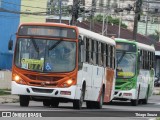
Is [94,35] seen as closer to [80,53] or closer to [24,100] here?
[80,53]

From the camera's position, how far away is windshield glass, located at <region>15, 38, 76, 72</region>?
24484mm

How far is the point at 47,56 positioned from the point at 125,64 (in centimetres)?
1026

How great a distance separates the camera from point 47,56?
2450cm

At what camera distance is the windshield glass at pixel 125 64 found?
34031 millimetres

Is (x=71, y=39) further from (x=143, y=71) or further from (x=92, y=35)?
(x=143, y=71)

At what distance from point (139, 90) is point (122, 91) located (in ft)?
7.48

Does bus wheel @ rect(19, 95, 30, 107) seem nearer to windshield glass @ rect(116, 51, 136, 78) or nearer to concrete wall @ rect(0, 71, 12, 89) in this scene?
windshield glass @ rect(116, 51, 136, 78)

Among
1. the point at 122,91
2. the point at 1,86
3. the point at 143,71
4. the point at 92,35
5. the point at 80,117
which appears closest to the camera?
the point at 80,117

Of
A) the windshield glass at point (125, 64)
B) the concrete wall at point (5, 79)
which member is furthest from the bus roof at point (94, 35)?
the concrete wall at point (5, 79)

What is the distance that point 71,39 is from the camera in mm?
24750

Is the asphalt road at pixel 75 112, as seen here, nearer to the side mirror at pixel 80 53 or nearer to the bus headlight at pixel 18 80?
the bus headlight at pixel 18 80

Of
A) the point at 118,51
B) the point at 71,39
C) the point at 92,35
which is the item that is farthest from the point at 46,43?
the point at 118,51

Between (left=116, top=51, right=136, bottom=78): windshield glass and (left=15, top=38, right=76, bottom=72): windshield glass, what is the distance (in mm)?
9521

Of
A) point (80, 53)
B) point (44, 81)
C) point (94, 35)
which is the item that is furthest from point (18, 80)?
point (94, 35)
